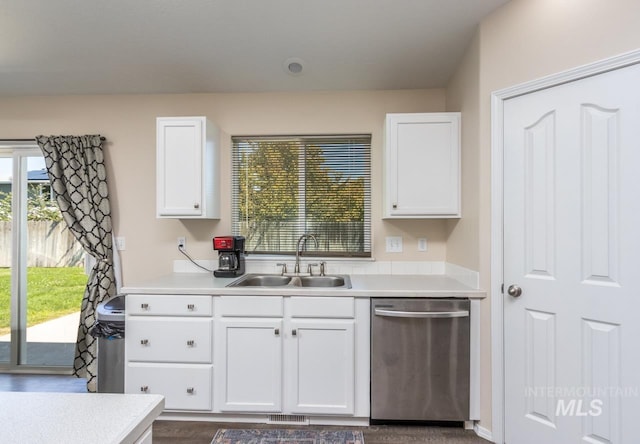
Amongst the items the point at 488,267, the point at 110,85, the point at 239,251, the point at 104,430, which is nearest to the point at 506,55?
the point at 488,267

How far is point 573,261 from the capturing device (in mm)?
1716

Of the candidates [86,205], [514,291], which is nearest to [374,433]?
[514,291]

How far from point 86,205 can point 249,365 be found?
6.30 feet

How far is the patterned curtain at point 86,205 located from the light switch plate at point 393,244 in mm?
2289

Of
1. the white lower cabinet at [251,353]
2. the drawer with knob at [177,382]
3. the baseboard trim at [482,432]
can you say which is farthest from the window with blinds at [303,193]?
the baseboard trim at [482,432]

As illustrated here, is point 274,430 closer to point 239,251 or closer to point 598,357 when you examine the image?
point 239,251

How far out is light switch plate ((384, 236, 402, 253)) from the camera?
2836 millimetres

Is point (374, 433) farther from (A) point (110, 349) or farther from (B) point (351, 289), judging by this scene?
(A) point (110, 349)

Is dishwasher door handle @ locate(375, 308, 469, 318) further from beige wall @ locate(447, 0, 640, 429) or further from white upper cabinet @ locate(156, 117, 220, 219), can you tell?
white upper cabinet @ locate(156, 117, 220, 219)

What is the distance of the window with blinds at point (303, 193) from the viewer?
291cm

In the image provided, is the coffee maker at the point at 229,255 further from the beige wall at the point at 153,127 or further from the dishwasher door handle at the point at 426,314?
the dishwasher door handle at the point at 426,314

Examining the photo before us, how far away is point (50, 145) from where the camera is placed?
2852 millimetres

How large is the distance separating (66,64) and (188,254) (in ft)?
5.39

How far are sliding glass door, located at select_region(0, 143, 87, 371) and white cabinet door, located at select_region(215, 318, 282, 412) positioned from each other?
5.77ft
